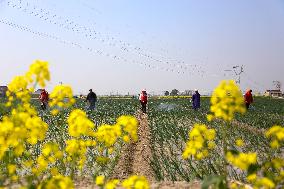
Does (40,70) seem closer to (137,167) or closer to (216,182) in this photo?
(216,182)

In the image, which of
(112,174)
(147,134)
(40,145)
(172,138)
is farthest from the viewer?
(147,134)

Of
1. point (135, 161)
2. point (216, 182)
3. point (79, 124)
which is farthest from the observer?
point (135, 161)

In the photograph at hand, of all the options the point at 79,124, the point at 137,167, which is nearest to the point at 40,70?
the point at 79,124

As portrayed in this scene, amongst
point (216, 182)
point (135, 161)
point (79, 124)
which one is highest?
point (79, 124)

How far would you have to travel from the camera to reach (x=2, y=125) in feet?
14.2

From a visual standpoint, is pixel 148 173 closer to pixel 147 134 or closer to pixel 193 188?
pixel 193 188

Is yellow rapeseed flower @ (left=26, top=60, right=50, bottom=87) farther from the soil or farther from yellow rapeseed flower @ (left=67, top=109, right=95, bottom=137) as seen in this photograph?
the soil

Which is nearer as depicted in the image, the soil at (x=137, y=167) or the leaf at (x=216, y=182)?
the leaf at (x=216, y=182)

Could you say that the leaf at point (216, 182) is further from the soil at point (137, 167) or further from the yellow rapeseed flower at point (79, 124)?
the soil at point (137, 167)

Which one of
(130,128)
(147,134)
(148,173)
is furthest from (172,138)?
(130,128)

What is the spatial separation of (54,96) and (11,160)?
785mm

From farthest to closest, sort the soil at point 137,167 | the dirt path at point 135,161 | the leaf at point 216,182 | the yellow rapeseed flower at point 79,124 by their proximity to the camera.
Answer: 1. the dirt path at point 135,161
2. the soil at point 137,167
3. the yellow rapeseed flower at point 79,124
4. the leaf at point 216,182

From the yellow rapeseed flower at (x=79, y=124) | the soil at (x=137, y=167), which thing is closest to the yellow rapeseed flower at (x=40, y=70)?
the yellow rapeseed flower at (x=79, y=124)

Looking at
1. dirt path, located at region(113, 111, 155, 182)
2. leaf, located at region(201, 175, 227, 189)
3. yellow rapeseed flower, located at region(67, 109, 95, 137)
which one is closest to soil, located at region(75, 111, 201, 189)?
dirt path, located at region(113, 111, 155, 182)
